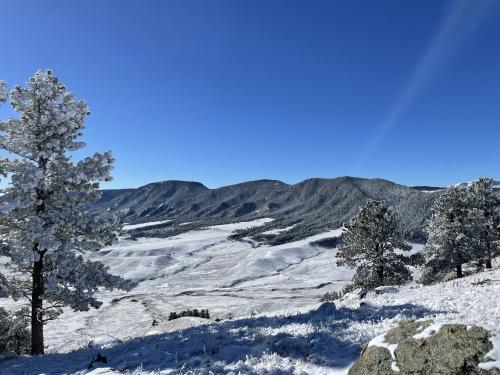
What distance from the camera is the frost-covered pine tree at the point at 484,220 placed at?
1843 inches

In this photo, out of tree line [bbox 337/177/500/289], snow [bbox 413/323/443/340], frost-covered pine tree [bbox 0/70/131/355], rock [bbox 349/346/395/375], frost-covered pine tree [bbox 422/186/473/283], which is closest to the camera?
rock [bbox 349/346/395/375]

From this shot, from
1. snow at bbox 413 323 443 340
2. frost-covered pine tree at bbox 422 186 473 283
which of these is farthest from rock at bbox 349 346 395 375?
frost-covered pine tree at bbox 422 186 473 283

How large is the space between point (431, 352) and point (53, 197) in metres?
18.3

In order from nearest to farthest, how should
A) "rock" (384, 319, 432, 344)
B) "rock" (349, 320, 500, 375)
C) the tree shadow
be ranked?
"rock" (349, 320, 500, 375) → "rock" (384, 319, 432, 344) → the tree shadow

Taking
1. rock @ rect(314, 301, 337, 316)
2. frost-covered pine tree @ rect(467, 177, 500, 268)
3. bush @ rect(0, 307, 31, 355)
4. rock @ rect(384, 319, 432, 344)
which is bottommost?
bush @ rect(0, 307, 31, 355)

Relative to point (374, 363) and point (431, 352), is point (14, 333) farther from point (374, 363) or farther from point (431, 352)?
point (431, 352)

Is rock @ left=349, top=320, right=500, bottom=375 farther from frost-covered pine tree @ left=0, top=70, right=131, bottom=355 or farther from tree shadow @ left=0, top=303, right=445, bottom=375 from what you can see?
frost-covered pine tree @ left=0, top=70, right=131, bottom=355

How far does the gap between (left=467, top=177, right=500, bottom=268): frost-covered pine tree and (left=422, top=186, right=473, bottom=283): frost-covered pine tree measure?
1.95 feet

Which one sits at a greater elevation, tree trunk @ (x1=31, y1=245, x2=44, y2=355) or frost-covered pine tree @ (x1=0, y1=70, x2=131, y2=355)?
frost-covered pine tree @ (x1=0, y1=70, x2=131, y2=355)

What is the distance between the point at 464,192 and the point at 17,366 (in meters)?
47.0

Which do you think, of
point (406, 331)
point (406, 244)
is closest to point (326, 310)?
point (406, 331)

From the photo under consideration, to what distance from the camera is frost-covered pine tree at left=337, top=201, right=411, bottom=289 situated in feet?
145

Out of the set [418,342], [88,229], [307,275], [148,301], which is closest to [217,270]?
[307,275]

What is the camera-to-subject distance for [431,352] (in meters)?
6.61
